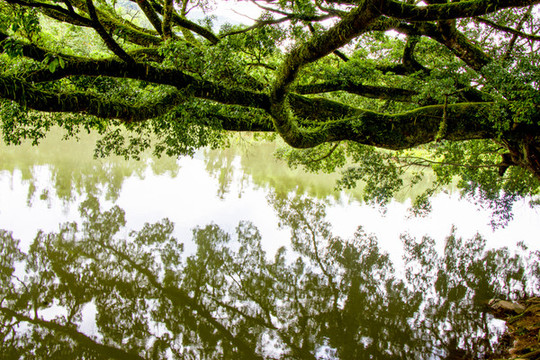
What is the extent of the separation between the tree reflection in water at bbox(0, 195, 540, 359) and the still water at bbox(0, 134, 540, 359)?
3 centimetres

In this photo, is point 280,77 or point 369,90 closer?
point 280,77

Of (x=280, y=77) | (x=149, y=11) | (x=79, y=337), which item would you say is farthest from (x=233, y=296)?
(x=149, y=11)

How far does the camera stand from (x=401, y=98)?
6.50m

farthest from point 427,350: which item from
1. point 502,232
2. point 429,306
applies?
point 502,232

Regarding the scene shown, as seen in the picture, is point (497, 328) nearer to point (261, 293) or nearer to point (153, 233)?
point (261, 293)

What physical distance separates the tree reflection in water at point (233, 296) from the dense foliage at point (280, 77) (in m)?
2.21

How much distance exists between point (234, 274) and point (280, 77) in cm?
464

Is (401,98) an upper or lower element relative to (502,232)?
lower

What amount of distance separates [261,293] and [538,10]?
768cm

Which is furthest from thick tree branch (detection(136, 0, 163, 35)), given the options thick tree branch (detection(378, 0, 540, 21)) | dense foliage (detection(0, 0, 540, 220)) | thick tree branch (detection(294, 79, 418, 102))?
thick tree branch (detection(378, 0, 540, 21))

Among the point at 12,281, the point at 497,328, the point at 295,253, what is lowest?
the point at 12,281

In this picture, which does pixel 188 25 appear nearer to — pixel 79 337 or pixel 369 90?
pixel 369 90

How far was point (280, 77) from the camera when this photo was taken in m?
3.65

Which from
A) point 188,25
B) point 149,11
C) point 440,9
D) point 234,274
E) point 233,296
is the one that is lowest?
point 233,296
